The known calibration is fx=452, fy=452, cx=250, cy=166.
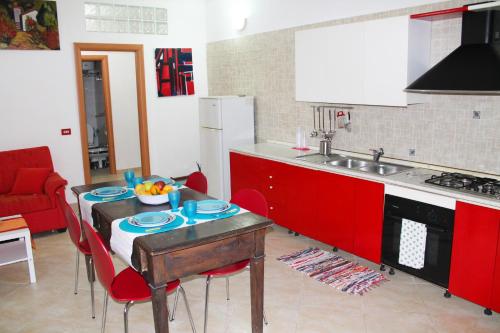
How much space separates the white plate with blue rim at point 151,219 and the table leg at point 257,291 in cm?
57

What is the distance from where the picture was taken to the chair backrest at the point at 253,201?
3197mm

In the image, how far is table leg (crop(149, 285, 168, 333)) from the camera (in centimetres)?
237

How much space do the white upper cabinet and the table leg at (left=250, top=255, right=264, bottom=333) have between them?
190cm

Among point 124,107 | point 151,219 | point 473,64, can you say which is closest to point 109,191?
point 151,219

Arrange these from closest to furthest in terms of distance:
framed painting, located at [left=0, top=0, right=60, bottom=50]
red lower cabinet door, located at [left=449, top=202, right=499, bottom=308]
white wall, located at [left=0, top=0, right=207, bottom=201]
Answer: red lower cabinet door, located at [left=449, top=202, right=499, bottom=308]
framed painting, located at [left=0, top=0, right=60, bottom=50]
white wall, located at [left=0, top=0, right=207, bottom=201]

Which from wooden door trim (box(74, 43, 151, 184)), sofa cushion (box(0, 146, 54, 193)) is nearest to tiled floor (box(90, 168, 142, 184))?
wooden door trim (box(74, 43, 151, 184))

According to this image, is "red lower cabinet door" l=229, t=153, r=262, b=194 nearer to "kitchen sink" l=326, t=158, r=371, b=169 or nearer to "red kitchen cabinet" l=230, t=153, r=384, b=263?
"red kitchen cabinet" l=230, t=153, r=384, b=263

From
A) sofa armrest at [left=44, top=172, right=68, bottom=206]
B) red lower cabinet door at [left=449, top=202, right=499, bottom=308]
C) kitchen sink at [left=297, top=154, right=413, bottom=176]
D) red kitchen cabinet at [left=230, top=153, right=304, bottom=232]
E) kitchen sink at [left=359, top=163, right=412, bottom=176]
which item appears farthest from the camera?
sofa armrest at [left=44, top=172, right=68, bottom=206]

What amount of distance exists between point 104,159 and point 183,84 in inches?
101

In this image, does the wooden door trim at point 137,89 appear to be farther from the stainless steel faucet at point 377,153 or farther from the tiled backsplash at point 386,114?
the stainless steel faucet at point 377,153

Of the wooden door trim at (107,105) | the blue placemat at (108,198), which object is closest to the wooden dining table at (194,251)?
the blue placemat at (108,198)

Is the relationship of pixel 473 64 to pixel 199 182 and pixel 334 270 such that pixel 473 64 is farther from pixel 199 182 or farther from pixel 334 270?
pixel 199 182

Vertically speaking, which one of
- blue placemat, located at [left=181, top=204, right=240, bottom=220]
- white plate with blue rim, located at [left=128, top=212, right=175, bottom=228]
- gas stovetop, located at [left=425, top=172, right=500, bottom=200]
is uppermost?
gas stovetop, located at [left=425, top=172, right=500, bottom=200]

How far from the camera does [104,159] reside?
843 cm
